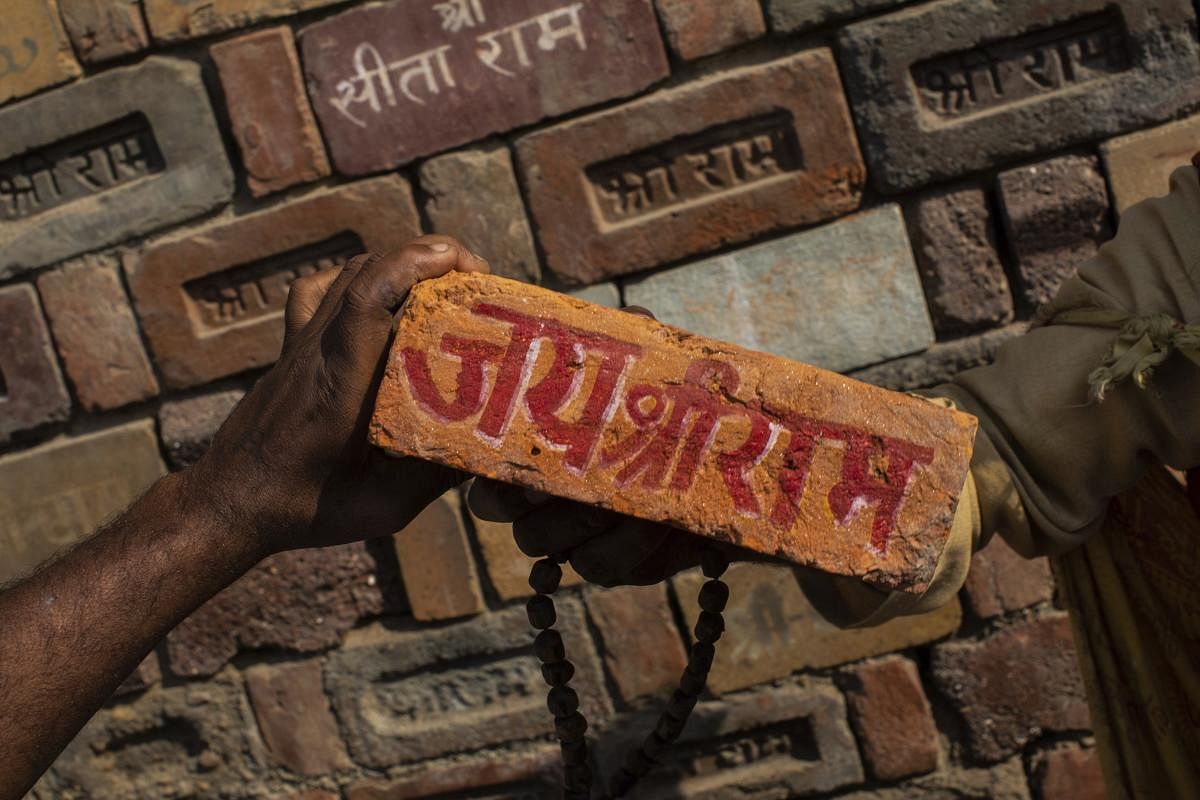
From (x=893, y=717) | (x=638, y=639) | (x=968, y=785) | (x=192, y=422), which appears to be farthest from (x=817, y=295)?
(x=192, y=422)

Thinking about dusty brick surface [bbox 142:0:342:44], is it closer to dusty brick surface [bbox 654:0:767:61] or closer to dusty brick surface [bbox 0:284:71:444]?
dusty brick surface [bbox 0:284:71:444]

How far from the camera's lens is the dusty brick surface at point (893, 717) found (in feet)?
8.96

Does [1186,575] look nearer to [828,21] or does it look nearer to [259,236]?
[828,21]

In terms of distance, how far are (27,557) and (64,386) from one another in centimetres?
47

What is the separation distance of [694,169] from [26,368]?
1820 mm

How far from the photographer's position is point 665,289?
8.79ft

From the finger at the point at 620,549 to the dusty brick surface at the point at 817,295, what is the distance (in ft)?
4.01

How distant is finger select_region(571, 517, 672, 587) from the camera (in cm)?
148

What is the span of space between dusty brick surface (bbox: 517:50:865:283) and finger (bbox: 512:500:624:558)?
4.19ft

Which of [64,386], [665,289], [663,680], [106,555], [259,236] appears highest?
[259,236]

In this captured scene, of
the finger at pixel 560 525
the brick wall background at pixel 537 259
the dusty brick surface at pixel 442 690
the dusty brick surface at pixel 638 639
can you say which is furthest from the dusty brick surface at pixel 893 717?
the finger at pixel 560 525

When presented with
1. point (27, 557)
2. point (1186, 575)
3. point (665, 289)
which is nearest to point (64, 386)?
point (27, 557)

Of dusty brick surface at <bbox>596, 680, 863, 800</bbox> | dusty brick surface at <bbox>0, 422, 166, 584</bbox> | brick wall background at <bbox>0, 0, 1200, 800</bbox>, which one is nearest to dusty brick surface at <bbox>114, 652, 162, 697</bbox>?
brick wall background at <bbox>0, 0, 1200, 800</bbox>

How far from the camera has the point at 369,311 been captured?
139cm
